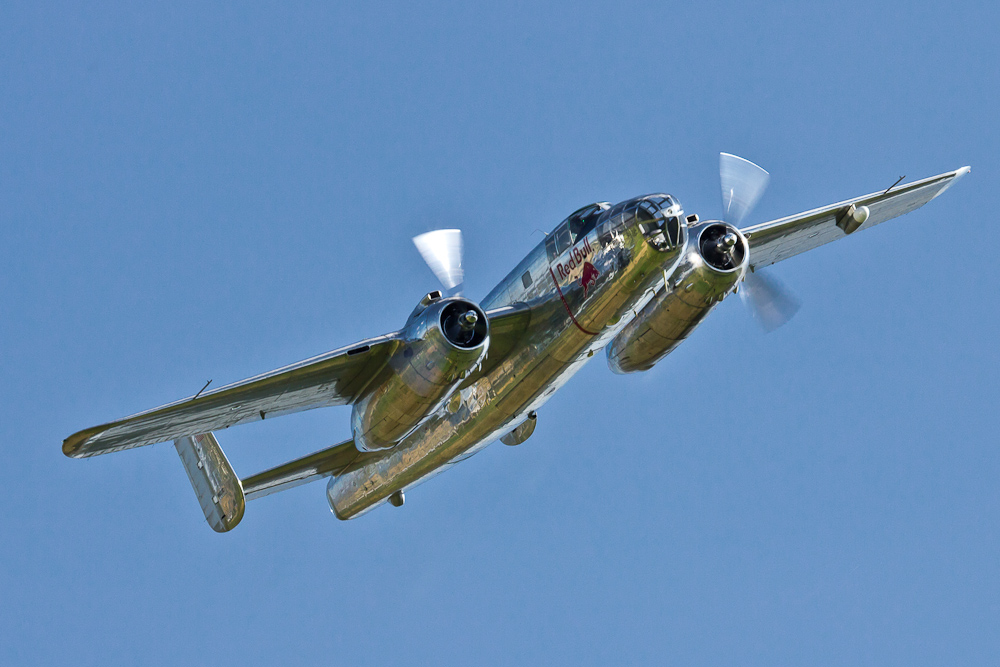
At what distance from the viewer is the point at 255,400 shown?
22078mm

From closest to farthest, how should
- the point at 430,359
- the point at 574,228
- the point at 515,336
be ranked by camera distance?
the point at 430,359 < the point at 574,228 < the point at 515,336

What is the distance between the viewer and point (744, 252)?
22156 mm

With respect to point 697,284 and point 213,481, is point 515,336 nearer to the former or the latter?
point 697,284

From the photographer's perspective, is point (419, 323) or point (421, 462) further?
point (421, 462)

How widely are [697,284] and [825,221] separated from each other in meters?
5.43

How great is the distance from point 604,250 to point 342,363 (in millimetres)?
5267

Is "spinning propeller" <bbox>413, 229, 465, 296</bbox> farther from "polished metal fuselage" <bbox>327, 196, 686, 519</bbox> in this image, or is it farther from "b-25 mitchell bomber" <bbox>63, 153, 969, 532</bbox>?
"polished metal fuselage" <bbox>327, 196, 686, 519</bbox>

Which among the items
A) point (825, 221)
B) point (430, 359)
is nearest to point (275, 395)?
point (430, 359)

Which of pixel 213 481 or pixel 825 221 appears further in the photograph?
pixel 213 481

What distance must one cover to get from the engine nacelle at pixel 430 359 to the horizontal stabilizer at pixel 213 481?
198 inches

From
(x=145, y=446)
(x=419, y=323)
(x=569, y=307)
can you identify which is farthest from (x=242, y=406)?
(x=569, y=307)

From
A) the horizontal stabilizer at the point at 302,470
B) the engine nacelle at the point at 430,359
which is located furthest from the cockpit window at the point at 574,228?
the horizontal stabilizer at the point at 302,470

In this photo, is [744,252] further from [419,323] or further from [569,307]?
[419,323]

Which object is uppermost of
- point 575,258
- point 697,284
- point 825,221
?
point 575,258
